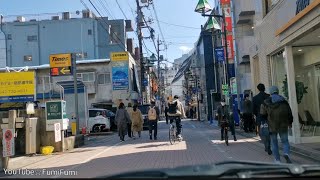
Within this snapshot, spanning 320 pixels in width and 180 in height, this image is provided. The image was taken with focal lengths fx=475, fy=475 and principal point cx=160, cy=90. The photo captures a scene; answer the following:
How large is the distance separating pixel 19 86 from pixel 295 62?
41.6ft

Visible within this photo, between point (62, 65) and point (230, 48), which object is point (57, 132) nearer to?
point (62, 65)

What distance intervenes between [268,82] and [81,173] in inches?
387

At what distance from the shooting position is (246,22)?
31750 millimetres

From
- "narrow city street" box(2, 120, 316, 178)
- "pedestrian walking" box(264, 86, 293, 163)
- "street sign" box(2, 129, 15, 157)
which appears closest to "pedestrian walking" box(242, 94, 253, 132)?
"narrow city street" box(2, 120, 316, 178)

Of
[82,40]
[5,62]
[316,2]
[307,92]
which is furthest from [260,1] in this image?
[5,62]

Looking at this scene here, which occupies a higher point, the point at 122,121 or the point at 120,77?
the point at 120,77

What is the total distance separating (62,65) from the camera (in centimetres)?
2411

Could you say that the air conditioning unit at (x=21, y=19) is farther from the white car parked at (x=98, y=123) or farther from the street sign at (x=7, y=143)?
the street sign at (x=7, y=143)

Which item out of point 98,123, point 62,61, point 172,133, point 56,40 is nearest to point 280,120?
point 172,133

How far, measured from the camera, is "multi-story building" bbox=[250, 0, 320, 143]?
46.7 ft

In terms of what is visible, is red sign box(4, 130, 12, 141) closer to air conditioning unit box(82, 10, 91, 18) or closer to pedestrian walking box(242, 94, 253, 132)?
pedestrian walking box(242, 94, 253, 132)

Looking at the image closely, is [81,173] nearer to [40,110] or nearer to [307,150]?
[307,150]

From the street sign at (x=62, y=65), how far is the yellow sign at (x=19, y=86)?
1.54 meters

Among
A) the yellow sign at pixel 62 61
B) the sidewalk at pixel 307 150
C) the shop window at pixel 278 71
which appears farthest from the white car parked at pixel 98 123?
the sidewalk at pixel 307 150
